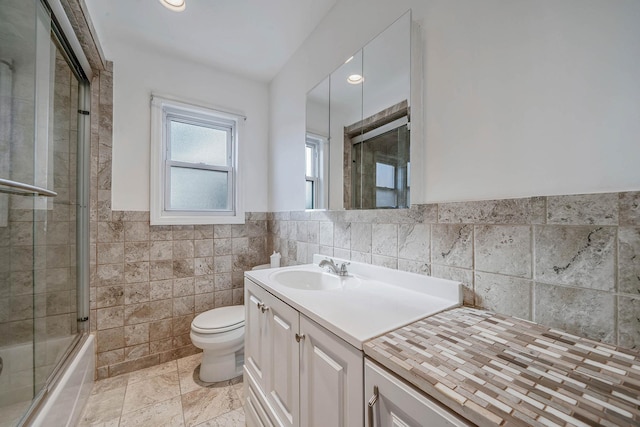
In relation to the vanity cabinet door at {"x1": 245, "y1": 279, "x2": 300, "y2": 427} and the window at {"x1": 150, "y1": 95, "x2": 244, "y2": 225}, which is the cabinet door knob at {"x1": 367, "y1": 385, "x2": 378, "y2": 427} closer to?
the vanity cabinet door at {"x1": 245, "y1": 279, "x2": 300, "y2": 427}

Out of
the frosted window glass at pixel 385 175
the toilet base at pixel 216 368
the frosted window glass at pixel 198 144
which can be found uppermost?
the frosted window glass at pixel 198 144

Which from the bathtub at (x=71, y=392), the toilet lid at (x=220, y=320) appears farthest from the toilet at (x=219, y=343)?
the bathtub at (x=71, y=392)

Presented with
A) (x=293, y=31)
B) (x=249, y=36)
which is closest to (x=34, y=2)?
(x=249, y=36)

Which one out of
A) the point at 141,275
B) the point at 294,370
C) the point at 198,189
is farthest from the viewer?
the point at 198,189

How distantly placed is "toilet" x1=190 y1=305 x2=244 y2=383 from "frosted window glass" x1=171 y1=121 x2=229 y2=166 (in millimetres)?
1397

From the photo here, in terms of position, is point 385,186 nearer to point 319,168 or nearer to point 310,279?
point 319,168

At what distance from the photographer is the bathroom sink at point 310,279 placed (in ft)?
4.58

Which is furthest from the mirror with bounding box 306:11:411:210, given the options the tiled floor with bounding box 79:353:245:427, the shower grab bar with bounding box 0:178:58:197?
the shower grab bar with bounding box 0:178:58:197

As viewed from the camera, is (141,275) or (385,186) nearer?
(385,186)

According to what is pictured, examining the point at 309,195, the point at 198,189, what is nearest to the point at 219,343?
the point at 309,195

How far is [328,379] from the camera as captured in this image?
787 mm

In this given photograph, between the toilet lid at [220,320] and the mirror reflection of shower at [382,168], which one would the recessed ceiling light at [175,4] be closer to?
the mirror reflection of shower at [382,168]

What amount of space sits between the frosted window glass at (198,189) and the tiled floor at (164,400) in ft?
4.40

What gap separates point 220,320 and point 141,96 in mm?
1894
